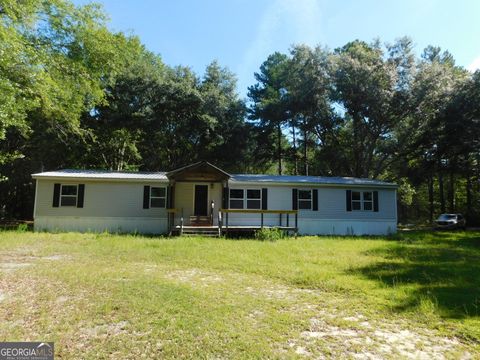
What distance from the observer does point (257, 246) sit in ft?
37.2

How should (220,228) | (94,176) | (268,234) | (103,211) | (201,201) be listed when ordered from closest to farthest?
(268,234) < (220,228) < (94,176) < (103,211) < (201,201)

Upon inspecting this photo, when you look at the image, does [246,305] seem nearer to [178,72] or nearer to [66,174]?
[66,174]

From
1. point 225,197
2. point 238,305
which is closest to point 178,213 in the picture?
point 225,197

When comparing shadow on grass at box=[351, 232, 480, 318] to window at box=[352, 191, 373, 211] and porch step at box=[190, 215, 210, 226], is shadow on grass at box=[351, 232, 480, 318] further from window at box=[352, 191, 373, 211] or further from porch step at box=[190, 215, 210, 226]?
porch step at box=[190, 215, 210, 226]

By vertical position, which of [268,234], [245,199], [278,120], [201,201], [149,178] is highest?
[278,120]

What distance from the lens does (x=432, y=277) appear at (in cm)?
719

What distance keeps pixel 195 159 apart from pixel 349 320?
902 inches

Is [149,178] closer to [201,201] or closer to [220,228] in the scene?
[201,201]

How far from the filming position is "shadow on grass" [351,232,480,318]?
203 inches

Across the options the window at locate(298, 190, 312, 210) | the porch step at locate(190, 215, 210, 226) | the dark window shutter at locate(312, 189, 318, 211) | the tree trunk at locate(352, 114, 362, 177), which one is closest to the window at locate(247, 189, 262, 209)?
the window at locate(298, 190, 312, 210)

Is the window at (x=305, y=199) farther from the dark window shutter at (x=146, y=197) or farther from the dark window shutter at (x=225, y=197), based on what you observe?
the dark window shutter at (x=146, y=197)

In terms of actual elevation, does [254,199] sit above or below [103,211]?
above

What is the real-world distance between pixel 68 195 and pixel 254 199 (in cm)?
956

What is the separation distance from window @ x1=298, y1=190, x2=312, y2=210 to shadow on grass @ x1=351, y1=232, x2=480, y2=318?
5907 millimetres
